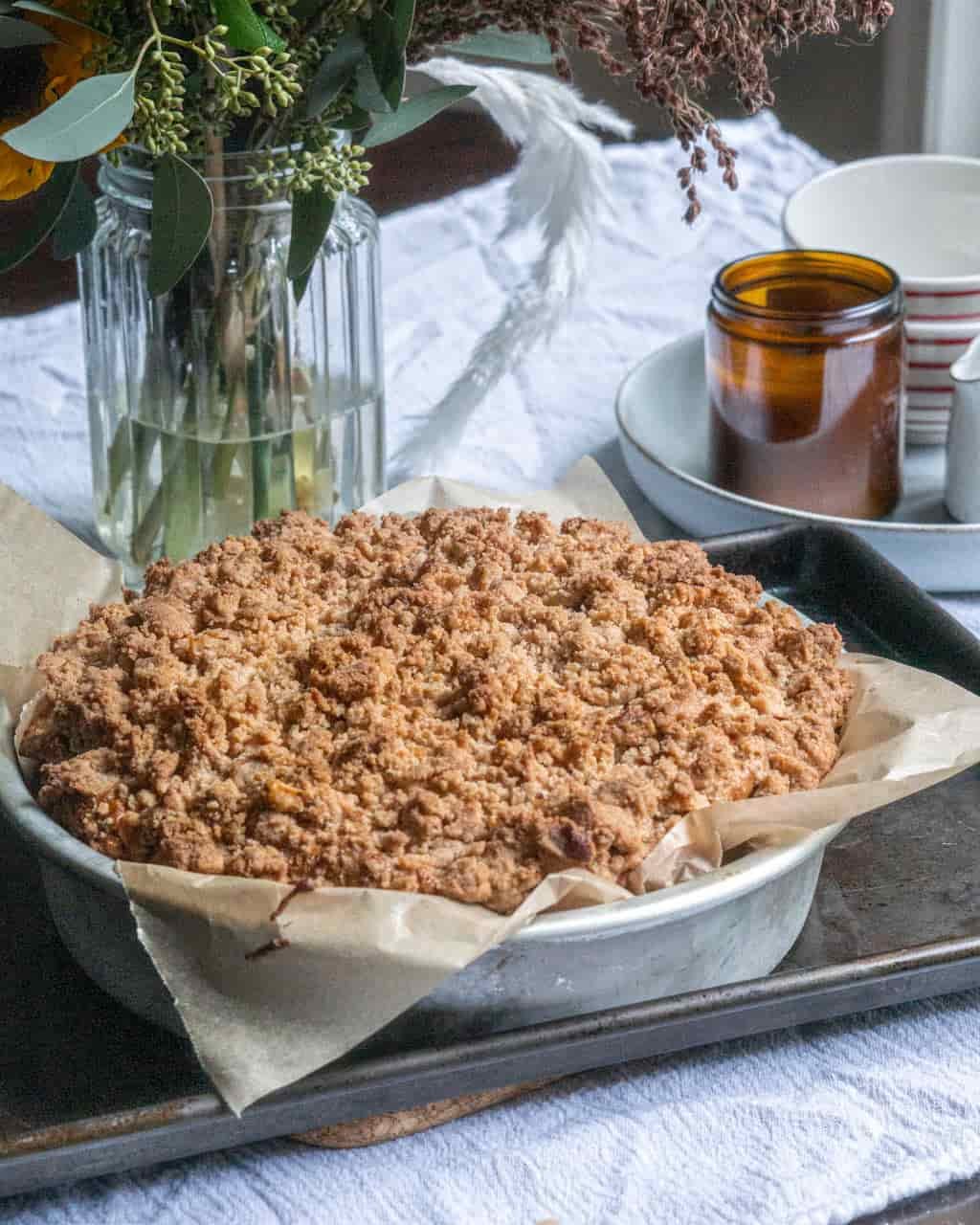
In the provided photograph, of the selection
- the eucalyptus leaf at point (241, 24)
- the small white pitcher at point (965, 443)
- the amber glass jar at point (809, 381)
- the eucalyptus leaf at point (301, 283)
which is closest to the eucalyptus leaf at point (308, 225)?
the eucalyptus leaf at point (301, 283)

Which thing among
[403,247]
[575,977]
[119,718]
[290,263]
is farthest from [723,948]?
[403,247]

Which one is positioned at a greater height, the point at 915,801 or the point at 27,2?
the point at 27,2

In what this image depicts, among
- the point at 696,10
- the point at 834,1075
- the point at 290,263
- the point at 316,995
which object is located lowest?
the point at 834,1075

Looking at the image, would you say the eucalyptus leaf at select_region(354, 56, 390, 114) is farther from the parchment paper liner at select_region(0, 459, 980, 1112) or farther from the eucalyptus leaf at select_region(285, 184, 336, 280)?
the parchment paper liner at select_region(0, 459, 980, 1112)

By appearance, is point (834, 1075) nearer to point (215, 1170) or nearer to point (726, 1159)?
point (726, 1159)

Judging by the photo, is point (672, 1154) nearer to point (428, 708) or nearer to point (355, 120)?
point (428, 708)

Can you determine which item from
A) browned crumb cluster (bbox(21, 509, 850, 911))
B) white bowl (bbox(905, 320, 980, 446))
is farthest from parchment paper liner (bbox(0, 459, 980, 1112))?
white bowl (bbox(905, 320, 980, 446))
